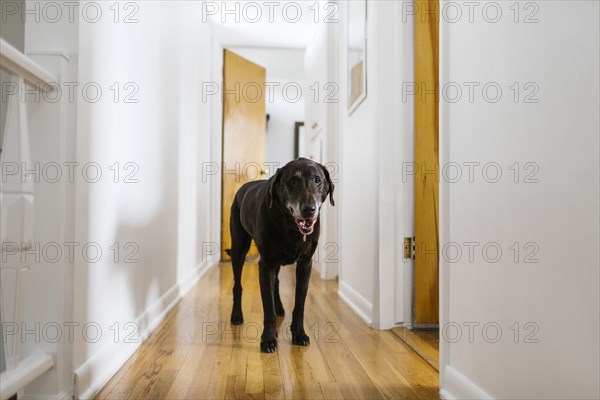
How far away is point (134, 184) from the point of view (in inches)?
76.7

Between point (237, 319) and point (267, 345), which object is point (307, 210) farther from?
point (237, 319)

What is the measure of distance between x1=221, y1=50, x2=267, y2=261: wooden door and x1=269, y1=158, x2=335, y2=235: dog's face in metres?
3.78

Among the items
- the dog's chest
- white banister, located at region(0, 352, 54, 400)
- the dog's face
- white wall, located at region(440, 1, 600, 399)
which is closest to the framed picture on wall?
the dog's face

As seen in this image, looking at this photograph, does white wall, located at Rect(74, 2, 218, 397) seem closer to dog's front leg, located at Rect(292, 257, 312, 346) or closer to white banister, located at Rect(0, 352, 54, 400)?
white banister, located at Rect(0, 352, 54, 400)

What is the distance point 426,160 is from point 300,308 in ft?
3.30

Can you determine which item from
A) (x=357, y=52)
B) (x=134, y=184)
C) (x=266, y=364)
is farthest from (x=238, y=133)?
(x=266, y=364)

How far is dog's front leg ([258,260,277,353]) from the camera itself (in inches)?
72.7

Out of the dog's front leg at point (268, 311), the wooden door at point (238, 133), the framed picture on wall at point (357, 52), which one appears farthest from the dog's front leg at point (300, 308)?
the wooden door at point (238, 133)

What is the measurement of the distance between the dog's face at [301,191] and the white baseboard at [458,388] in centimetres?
71

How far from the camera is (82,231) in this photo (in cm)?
134

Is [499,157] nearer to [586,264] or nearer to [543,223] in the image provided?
[543,223]

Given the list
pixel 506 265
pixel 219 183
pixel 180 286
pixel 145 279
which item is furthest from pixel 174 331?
pixel 219 183

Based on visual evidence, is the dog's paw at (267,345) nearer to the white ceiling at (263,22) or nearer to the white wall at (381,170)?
the white wall at (381,170)

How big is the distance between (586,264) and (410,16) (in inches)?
73.8
